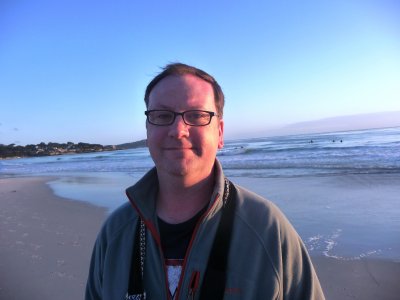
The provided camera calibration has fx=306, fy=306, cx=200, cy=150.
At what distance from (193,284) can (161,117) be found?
0.91 metres

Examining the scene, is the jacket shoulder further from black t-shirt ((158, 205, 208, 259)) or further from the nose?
the nose

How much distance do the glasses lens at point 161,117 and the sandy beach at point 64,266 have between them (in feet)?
10.3

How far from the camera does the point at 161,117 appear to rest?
1.76 metres

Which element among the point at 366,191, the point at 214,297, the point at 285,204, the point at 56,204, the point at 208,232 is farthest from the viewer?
the point at 56,204

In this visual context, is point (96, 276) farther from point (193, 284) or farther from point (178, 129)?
point (178, 129)

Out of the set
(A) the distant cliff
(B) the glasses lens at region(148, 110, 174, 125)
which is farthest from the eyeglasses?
(A) the distant cliff

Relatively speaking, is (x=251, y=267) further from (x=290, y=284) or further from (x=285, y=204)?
(x=285, y=204)

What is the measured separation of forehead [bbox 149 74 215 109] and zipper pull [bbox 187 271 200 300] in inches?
35.2

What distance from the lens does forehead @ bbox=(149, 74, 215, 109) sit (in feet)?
5.67

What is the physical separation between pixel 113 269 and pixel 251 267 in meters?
0.78

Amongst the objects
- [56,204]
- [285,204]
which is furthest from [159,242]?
[56,204]

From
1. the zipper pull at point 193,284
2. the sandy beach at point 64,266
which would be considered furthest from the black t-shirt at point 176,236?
the sandy beach at point 64,266

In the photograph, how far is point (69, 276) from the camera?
4375mm

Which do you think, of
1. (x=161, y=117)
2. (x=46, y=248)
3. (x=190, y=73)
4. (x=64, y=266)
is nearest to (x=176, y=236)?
(x=161, y=117)
